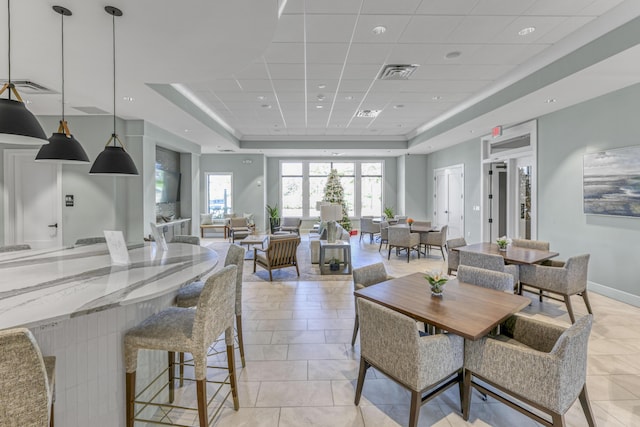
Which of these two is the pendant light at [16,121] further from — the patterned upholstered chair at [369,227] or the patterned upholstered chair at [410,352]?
the patterned upholstered chair at [369,227]

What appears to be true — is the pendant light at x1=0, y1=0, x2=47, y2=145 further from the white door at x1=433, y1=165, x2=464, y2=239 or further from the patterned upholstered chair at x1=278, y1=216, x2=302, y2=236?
the white door at x1=433, y1=165, x2=464, y2=239

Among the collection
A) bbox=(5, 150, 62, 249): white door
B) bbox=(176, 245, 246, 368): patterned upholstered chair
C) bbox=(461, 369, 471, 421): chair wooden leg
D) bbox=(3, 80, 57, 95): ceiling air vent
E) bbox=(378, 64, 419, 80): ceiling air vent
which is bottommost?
bbox=(461, 369, 471, 421): chair wooden leg

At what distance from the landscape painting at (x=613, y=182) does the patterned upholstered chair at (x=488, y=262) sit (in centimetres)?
193

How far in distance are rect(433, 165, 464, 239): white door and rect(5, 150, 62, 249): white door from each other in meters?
9.49

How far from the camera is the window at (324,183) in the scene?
1204cm

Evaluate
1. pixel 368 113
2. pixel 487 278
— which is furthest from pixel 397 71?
pixel 487 278

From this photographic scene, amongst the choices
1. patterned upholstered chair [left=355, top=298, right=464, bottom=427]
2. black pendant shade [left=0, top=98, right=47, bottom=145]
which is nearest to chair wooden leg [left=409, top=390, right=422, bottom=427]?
patterned upholstered chair [left=355, top=298, right=464, bottom=427]

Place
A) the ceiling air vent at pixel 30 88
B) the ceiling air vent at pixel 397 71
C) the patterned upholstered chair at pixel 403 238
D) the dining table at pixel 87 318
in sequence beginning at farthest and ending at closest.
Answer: the patterned upholstered chair at pixel 403 238
the ceiling air vent at pixel 397 71
the ceiling air vent at pixel 30 88
the dining table at pixel 87 318

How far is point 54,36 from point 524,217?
814cm

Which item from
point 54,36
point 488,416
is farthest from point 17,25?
point 488,416

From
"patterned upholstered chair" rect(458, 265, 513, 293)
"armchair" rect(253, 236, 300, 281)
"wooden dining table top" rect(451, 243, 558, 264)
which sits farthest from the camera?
"armchair" rect(253, 236, 300, 281)

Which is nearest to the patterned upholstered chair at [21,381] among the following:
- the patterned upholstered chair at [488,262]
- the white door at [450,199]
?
the patterned upholstered chair at [488,262]

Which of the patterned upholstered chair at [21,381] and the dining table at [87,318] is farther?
the dining table at [87,318]

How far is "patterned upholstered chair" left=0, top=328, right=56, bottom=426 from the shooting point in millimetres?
1016
